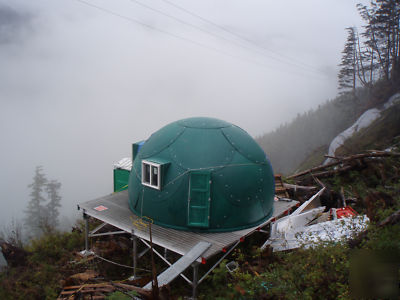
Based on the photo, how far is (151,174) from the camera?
8.12 metres

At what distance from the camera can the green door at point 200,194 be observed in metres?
7.73

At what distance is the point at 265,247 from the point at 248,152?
8.88ft

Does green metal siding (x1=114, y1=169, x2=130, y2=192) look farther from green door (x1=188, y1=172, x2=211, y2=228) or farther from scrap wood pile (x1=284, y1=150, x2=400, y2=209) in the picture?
scrap wood pile (x1=284, y1=150, x2=400, y2=209)

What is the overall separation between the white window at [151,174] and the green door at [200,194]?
0.94 meters

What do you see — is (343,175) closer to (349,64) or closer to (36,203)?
(349,64)

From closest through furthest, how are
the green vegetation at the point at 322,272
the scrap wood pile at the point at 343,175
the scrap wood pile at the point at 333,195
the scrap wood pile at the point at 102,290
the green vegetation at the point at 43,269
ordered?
the green vegetation at the point at 322,272 → the scrap wood pile at the point at 102,290 → the green vegetation at the point at 43,269 → the scrap wood pile at the point at 333,195 → the scrap wood pile at the point at 343,175

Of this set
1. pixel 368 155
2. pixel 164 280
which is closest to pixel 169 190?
pixel 164 280

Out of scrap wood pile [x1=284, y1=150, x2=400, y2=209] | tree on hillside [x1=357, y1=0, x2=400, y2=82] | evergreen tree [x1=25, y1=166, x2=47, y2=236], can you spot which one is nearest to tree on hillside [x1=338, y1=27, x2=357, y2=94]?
tree on hillside [x1=357, y1=0, x2=400, y2=82]

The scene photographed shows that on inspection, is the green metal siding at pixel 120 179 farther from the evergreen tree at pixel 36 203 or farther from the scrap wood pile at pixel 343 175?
the evergreen tree at pixel 36 203

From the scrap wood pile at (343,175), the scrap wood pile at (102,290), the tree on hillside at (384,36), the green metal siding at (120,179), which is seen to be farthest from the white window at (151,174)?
the tree on hillside at (384,36)

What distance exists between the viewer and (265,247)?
791 cm

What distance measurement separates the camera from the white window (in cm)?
798

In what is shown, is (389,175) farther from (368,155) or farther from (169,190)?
(169,190)

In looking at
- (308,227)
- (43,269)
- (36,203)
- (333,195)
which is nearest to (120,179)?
(43,269)
